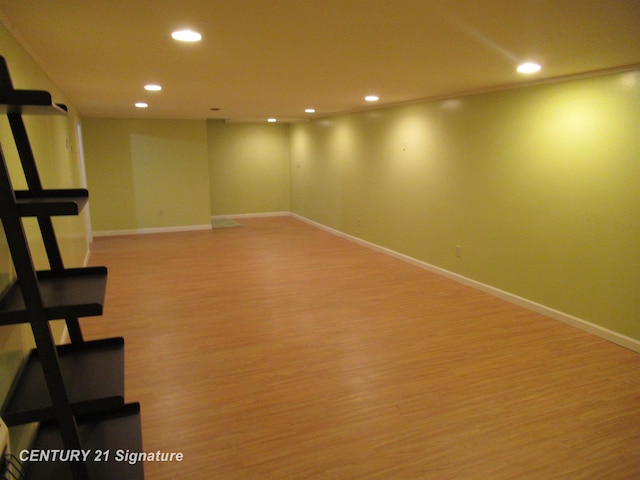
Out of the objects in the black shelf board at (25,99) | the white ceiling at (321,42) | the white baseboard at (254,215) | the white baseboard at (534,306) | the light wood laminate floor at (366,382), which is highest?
the white ceiling at (321,42)

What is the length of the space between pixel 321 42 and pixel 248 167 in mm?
7921

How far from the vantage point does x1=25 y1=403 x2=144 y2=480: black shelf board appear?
5.08ft

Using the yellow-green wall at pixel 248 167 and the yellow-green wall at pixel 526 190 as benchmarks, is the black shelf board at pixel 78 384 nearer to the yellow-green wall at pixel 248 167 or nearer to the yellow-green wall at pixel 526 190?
the yellow-green wall at pixel 526 190

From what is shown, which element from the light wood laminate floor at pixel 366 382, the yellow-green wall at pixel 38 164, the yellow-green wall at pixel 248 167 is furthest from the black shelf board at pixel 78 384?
the yellow-green wall at pixel 248 167

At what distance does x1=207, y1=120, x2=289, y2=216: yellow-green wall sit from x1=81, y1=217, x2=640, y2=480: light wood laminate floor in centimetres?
509

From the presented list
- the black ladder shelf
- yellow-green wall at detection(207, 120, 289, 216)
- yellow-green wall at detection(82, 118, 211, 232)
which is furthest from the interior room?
yellow-green wall at detection(207, 120, 289, 216)

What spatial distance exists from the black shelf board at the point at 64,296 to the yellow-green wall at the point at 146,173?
7270 mm

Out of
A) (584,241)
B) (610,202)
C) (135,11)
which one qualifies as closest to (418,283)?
(584,241)

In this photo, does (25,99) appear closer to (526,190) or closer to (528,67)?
(528,67)

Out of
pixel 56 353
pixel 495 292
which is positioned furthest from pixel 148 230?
pixel 56 353

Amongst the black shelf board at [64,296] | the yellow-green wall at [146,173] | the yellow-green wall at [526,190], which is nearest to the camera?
the black shelf board at [64,296]

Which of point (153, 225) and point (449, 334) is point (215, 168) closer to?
point (153, 225)

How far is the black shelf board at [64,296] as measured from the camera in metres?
1.34

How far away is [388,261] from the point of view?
21.1ft
